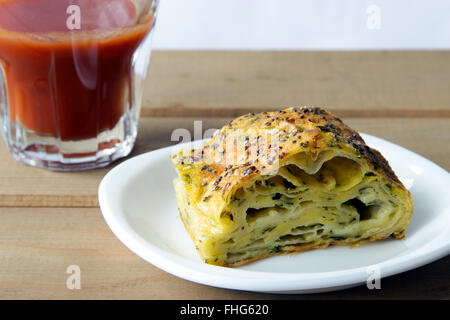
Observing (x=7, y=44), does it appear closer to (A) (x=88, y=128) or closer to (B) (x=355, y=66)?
(A) (x=88, y=128)

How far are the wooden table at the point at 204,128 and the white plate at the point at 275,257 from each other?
0.24 ft

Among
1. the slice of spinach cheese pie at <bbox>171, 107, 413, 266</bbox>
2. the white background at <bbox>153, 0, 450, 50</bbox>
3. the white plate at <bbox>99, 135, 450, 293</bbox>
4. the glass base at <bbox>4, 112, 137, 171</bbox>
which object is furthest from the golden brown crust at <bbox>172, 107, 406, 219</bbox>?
the white background at <bbox>153, 0, 450, 50</bbox>

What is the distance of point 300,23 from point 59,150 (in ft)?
9.80

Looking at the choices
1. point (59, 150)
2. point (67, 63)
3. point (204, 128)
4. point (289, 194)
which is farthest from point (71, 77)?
point (289, 194)

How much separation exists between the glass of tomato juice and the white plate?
0.89 feet

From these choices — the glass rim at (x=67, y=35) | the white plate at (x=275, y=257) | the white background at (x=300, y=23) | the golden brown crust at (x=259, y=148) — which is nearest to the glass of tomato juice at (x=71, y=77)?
the glass rim at (x=67, y=35)

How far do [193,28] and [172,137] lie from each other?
2.67 m

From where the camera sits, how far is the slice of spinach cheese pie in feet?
4.32

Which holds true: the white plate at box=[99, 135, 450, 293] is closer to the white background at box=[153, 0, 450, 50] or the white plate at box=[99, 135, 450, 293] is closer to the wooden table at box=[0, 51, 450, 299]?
the wooden table at box=[0, 51, 450, 299]

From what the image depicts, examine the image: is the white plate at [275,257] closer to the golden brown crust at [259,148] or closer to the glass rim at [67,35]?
the golden brown crust at [259,148]

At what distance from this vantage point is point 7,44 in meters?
1.73

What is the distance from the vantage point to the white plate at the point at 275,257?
1169 mm

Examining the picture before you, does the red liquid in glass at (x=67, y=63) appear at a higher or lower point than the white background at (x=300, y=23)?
higher

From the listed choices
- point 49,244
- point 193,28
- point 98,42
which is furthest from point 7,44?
point 193,28
